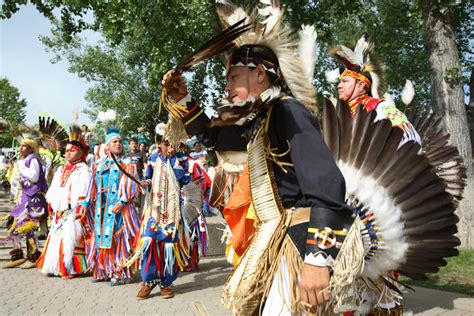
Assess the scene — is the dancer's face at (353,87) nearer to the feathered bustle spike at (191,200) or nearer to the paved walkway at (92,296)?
the paved walkway at (92,296)

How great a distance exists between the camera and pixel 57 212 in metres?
7.18

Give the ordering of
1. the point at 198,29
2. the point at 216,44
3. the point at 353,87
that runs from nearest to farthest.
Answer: the point at 216,44, the point at 353,87, the point at 198,29

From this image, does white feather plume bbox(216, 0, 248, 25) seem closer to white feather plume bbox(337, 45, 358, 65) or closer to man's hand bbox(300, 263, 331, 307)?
man's hand bbox(300, 263, 331, 307)

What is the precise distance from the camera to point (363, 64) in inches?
169

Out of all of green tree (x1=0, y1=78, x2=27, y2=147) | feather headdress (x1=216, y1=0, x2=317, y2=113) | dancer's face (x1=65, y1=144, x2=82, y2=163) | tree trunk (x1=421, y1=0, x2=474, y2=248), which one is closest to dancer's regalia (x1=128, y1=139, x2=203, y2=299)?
dancer's face (x1=65, y1=144, x2=82, y2=163)

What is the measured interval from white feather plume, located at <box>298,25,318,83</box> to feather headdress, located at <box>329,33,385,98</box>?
1.65 meters

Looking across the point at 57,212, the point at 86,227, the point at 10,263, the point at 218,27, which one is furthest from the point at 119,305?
the point at 218,27

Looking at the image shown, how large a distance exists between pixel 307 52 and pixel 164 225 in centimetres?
410

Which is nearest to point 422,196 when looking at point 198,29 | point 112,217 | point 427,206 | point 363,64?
point 427,206

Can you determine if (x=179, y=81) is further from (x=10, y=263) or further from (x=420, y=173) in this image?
A: (x=10, y=263)

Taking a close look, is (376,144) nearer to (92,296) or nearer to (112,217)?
(92,296)

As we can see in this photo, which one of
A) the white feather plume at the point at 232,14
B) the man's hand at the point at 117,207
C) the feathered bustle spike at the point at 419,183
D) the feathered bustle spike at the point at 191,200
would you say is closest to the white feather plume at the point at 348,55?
the white feather plume at the point at 232,14

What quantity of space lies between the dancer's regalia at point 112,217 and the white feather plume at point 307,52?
453 centimetres

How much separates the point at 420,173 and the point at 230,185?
1.16 meters
